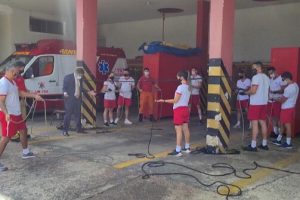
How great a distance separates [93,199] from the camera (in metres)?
4.95

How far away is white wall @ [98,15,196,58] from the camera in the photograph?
17.7m

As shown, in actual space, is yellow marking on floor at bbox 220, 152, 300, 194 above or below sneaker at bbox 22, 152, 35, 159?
below

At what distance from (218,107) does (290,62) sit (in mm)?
3197

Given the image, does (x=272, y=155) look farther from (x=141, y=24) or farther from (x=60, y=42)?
(x=141, y=24)

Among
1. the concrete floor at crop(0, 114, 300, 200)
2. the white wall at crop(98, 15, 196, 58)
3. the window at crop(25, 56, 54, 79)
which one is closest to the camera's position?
the concrete floor at crop(0, 114, 300, 200)

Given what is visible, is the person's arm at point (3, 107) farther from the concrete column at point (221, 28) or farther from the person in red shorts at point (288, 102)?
the person in red shorts at point (288, 102)

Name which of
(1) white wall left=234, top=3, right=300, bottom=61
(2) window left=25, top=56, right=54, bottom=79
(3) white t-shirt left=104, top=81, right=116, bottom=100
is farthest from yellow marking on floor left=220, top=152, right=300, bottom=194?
(2) window left=25, top=56, right=54, bottom=79

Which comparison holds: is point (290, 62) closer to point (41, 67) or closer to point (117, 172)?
point (117, 172)

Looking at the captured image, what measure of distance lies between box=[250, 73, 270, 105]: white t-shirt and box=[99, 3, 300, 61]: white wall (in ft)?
25.2

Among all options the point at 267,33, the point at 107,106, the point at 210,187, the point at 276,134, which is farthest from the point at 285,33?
the point at 210,187

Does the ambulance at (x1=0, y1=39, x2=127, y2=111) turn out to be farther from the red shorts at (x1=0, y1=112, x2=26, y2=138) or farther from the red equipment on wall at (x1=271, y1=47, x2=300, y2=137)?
the red shorts at (x1=0, y1=112, x2=26, y2=138)

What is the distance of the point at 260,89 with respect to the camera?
302 inches

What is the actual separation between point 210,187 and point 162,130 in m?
5.05

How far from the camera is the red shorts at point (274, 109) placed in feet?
29.6
